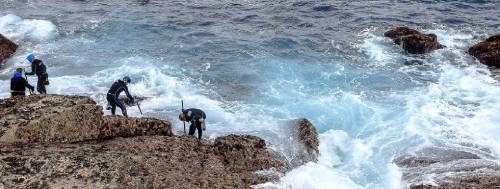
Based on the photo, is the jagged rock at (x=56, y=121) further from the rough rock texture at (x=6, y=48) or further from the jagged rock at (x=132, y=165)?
the rough rock texture at (x=6, y=48)

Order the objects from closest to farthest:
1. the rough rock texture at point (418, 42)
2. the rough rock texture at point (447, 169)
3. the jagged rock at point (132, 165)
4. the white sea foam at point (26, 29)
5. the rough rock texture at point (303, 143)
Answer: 1. the jagged rock at point (132, 165)
2. the rough rock texture at point (447, 169)
3. the rough rock texture at point (303, 143)
4. the rough rock texture at point (418, 42)
5. the white sea foam at point (26, 29)

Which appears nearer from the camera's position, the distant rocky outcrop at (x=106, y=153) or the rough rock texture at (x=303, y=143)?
the distant rocky outcrop at (x=106, y=153)

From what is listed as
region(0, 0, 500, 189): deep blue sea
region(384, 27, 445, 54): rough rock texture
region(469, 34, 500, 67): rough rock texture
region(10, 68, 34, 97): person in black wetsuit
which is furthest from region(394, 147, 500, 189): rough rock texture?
region(10, 68, 34, 97): person in black wetsuit

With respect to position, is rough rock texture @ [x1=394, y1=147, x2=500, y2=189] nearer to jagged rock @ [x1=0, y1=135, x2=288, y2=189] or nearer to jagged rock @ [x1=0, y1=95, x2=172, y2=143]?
jagged rock @ [x1=0, y1=135, x2=288, y2=189]

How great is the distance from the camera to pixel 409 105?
2103 centimetres

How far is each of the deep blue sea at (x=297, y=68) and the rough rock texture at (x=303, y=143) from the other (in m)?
0.33

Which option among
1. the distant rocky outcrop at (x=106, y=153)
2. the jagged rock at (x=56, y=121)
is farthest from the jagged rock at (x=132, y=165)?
the jagged rock at (x=56, y=121)

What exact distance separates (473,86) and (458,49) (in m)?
5.03

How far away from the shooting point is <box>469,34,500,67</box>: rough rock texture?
2480 centimetres

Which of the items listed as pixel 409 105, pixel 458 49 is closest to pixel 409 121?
pixel 409 105

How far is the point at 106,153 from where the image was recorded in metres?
11.1

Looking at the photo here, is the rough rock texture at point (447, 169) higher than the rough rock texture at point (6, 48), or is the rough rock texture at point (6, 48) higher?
the rough rock texture at point (6, 48)

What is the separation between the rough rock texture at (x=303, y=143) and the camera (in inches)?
630

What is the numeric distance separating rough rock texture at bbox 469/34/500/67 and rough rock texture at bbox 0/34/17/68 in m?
24.0
